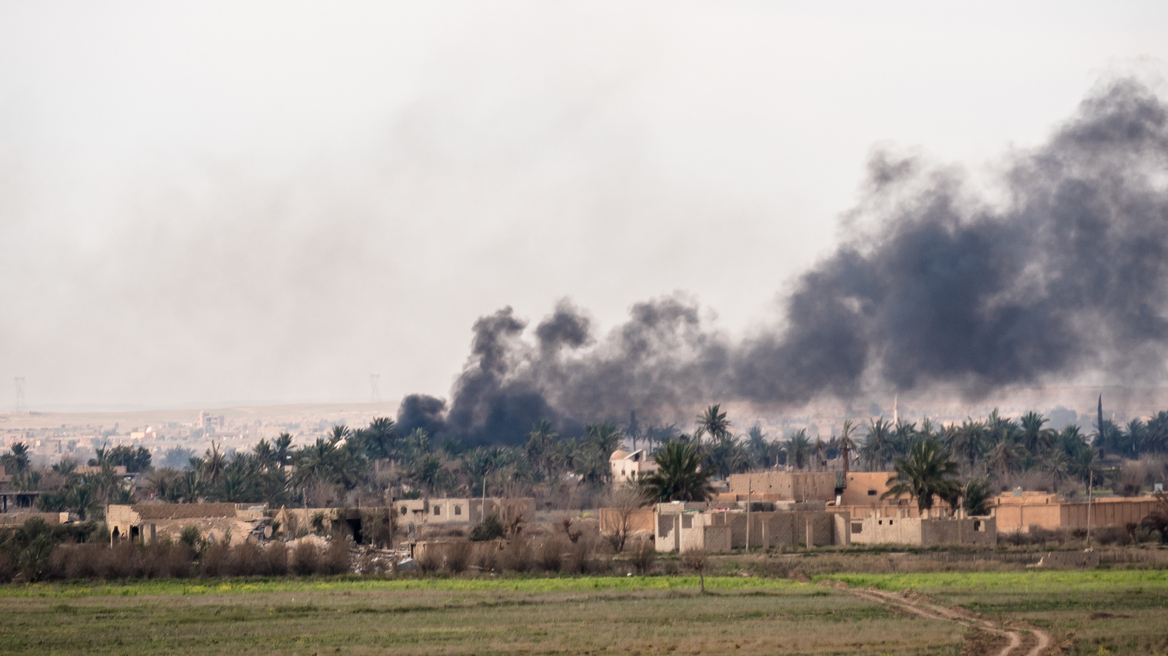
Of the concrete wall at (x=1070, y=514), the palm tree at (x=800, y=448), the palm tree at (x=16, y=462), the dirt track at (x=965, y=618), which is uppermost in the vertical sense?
the palm tree at (x=800, y=448)

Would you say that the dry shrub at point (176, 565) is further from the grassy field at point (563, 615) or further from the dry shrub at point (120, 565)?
the grassy field at point (563, 615)

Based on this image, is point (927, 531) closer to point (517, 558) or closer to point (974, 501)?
point (974, 501)

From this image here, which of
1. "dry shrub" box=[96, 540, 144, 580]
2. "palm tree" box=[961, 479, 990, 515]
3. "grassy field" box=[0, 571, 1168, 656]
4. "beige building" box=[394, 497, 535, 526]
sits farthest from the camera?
"beige building" box=[394, 497, 535, 526]

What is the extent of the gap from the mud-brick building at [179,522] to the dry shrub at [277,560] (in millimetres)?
13786

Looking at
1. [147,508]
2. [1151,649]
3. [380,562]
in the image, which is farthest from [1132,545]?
[147,508]

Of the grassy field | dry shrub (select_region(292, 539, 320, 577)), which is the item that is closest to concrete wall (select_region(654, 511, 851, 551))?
the grassy field

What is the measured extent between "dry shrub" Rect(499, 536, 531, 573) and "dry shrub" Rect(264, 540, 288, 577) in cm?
1046

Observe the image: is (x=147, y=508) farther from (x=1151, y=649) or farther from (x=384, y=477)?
(x=384, y=477)

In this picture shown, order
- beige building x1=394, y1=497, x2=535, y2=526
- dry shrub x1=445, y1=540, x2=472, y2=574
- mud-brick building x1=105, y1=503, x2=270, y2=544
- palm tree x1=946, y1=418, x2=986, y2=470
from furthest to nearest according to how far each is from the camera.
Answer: palm tree x1=946, y1=418, x2=986, y2=470, beige building x1=394, y1=497, x2=535, y2=526, mud-brick building x1=105, y1=503, x2=270, y2=544, dry shrub x1=445, y1=540, x2=472, y2=574

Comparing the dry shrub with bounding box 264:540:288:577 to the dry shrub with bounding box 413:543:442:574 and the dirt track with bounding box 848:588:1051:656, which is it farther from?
the dirt track with bounding box 848:588:1051:656

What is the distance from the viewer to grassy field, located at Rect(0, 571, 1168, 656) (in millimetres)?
34469

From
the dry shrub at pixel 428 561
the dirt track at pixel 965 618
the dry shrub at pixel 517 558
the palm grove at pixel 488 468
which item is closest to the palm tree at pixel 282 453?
the palm grove at pixel 488 468

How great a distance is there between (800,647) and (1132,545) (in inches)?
2149

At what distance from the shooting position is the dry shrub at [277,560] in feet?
201
